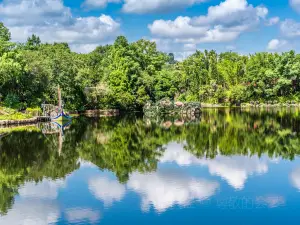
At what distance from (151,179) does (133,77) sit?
42260mm

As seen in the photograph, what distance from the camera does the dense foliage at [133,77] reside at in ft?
160

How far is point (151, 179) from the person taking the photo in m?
17.5

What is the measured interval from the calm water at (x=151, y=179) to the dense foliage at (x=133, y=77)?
19340mm

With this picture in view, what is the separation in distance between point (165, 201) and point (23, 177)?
25.0 feet

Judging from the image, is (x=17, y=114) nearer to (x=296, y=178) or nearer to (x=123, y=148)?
(x=123, y=148)

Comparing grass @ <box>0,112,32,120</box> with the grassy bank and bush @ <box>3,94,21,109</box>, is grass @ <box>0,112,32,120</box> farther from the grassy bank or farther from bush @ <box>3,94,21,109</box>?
bush @ <box>3,94,21,109</box>

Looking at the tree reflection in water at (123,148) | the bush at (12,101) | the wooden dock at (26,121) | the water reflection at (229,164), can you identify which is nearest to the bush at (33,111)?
the wooden dock at (26,121)

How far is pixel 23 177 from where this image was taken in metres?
18.5

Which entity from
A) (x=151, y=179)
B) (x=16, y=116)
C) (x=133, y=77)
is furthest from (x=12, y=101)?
(x=151, y=179)

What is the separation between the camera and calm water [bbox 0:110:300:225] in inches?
517

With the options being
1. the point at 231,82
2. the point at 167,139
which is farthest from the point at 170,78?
the point at 167,139

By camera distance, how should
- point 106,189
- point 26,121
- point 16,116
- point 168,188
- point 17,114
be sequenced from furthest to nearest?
point 17,114 < point 26,121 < point 16,116 < point 106,189 < point 168,188

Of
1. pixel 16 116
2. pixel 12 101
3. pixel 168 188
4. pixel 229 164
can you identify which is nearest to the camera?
pixel 168 188

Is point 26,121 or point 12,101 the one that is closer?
point 26,121
